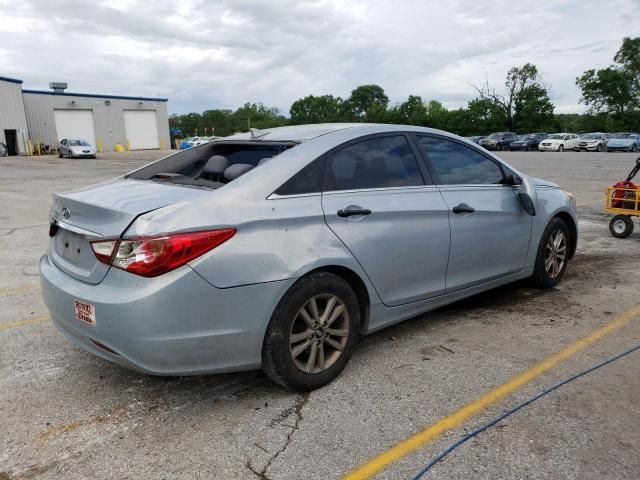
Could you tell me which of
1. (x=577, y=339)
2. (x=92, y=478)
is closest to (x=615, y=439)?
(x=577, y=339)

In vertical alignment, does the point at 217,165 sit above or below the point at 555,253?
above

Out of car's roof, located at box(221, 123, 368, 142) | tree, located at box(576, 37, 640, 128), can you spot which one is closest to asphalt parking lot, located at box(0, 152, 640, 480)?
car's roof, located at box(221, 123, 368, 142)

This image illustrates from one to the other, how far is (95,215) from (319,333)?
1389 millimetres

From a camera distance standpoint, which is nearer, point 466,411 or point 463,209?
point 466,411

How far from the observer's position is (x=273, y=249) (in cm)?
282

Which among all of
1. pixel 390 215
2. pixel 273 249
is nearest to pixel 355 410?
pixel 273 249

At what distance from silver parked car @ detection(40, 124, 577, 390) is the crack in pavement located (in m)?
0.10

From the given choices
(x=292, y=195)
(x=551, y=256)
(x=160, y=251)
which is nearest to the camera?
(x=160, y=251)

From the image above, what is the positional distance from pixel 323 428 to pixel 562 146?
145ft

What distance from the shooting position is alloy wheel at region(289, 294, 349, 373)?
3010 millimetres

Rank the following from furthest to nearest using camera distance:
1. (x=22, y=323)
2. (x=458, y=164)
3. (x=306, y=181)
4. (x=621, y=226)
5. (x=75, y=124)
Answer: (x=75, y=124) < (x=621, y=226) < (x=22, y=323) < (x=458, y=164) < (x=306, y=181)

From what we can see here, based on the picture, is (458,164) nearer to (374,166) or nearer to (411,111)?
(374,166)

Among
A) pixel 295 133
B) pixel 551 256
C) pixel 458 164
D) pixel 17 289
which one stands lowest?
pixel 17 289

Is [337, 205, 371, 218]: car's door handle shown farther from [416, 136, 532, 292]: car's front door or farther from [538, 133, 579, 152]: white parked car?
[538, 133, 579, 152]: white parked car
